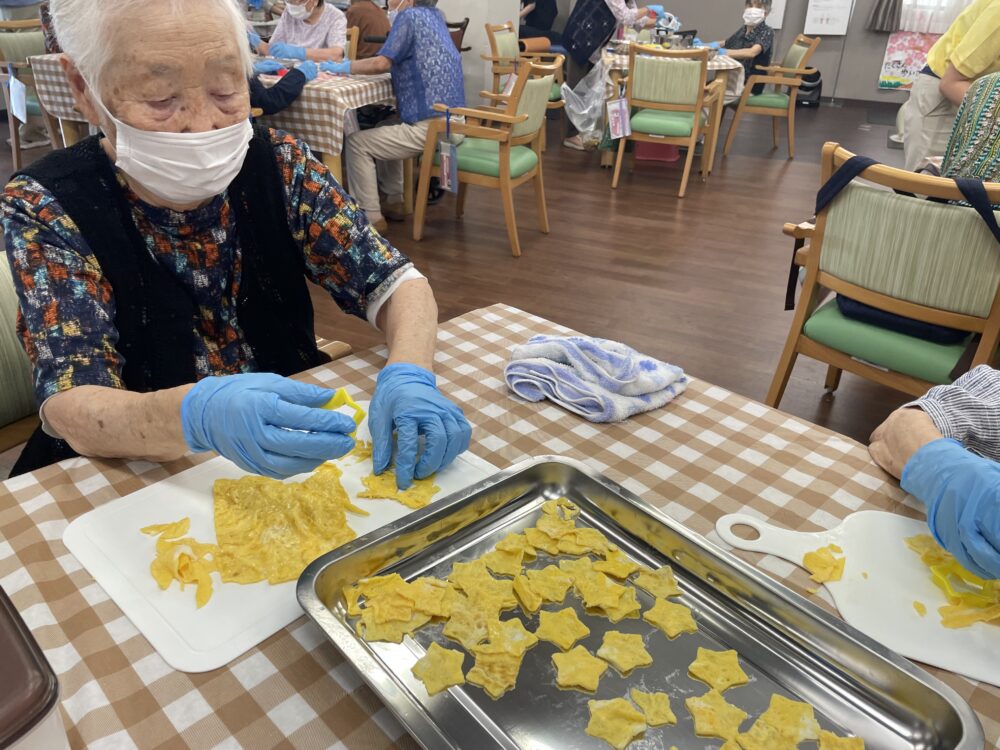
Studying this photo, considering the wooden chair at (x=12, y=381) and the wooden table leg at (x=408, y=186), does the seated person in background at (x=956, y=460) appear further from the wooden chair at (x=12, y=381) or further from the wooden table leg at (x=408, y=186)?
the wooden table leg at (x=408, y=186)

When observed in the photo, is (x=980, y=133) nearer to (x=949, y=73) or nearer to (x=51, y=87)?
(x=949, y=73)

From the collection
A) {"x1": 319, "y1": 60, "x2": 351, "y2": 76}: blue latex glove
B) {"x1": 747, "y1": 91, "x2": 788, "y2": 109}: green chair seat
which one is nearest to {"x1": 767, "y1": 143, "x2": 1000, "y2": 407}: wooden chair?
{"x1": 319, "y1": 60, "x2": 351, "y2": 76}: blue latex glove

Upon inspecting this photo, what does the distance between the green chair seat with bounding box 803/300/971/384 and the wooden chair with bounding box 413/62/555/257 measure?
2.01 metres

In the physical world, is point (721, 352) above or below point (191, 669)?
below

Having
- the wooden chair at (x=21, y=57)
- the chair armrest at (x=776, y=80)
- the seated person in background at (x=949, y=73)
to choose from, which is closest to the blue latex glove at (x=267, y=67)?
the wooden chair at (x=21, y=57)

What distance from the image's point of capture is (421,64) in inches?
148

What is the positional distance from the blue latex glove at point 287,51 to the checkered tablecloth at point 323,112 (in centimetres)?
69

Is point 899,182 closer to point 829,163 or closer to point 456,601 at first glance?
point 829,163

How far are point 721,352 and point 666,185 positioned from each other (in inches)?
108

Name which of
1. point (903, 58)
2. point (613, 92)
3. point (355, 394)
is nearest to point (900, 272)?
point (355, 394)

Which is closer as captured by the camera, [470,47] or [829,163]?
[829,163]

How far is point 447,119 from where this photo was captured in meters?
3.80

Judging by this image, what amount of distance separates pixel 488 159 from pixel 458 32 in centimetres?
236

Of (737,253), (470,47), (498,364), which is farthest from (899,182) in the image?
(470,47)
